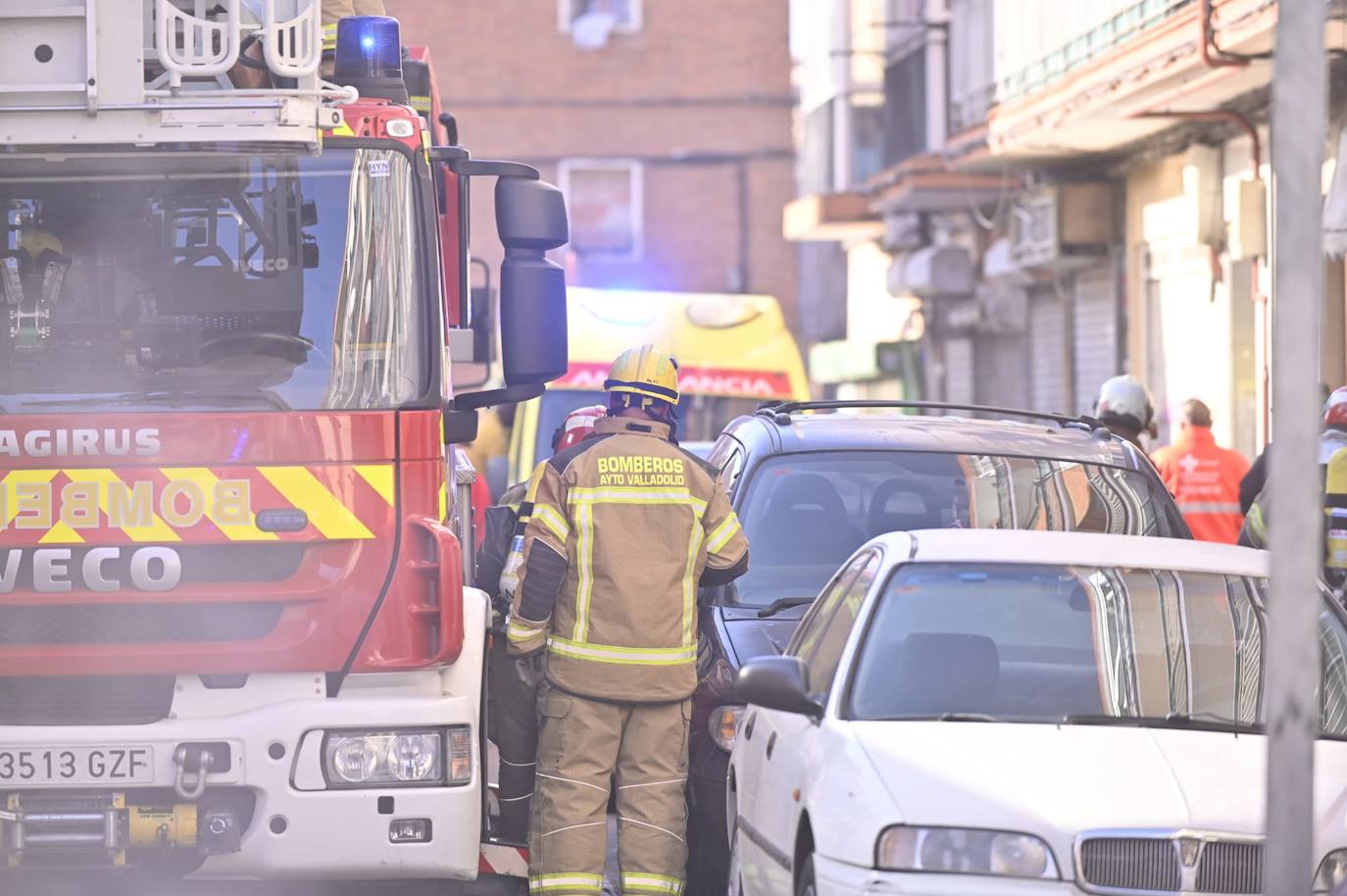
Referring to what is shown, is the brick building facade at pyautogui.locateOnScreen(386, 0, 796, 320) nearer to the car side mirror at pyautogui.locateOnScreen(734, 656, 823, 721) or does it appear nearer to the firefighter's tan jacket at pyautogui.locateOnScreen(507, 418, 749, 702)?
the firefighter's tan jacket at pyautogui.locateOnScreen(507, 418, 749, 702)

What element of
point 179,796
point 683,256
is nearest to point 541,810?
point 179,796

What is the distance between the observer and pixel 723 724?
7.37 meters

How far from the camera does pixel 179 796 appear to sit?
6281 millimetres

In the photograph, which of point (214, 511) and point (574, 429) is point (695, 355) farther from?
point (214, 511)

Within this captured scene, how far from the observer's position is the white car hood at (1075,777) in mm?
5211

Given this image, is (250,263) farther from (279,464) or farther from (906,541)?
(906,541)

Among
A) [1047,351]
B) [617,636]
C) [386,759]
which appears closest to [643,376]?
[617,636]

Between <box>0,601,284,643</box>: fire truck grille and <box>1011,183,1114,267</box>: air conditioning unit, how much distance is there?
46.9 feet

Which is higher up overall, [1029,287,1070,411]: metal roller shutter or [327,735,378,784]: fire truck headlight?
[1029,287,1070,411]: metal roller shutter

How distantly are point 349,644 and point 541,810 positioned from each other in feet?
3.42

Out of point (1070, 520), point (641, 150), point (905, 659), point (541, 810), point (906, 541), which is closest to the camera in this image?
point (905, 659)

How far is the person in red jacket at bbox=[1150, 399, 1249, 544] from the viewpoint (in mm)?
12352

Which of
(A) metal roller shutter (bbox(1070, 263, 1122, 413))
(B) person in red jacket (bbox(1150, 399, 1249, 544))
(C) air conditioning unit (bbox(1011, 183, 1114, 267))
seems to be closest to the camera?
(B) person in red jacket (bbox(1150, 399, 1249, 544))

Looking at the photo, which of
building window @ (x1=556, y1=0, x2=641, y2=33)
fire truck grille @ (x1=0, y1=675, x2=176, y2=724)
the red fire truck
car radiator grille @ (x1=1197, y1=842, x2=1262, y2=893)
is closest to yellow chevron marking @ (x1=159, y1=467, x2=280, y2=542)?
the red fire truck
